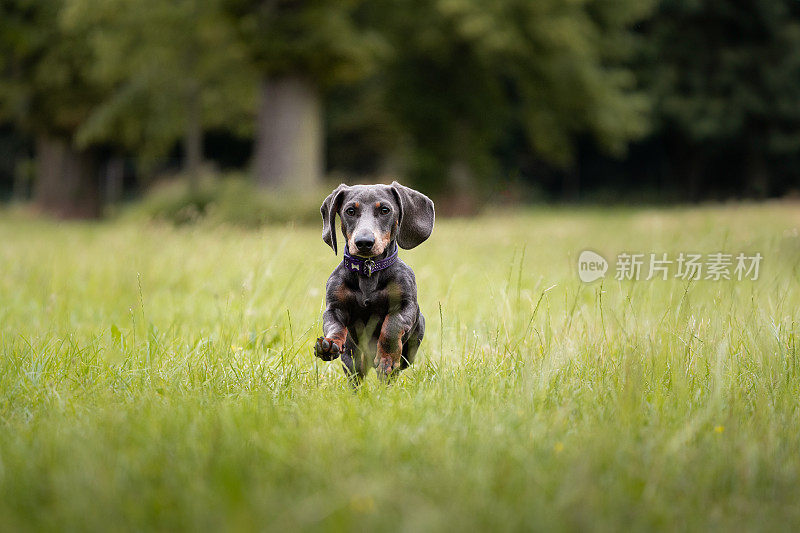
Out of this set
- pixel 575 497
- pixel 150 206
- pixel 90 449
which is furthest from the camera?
pixel 150 206

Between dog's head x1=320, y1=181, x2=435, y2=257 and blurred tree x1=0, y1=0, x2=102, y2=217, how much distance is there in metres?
18.6

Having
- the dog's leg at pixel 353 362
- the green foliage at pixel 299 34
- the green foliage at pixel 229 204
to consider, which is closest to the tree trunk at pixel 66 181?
the green foliage at pixel 229 204

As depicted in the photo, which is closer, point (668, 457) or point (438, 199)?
point (668, 457)

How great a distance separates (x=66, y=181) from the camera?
24.4 meters

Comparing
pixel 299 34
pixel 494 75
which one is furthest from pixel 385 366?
pixel 494 75

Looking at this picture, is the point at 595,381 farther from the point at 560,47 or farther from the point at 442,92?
the point at 442,92

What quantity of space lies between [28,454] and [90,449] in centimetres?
23

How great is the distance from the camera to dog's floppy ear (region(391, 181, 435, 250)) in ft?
10.5

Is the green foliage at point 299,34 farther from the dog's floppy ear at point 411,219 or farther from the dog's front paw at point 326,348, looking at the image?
the dog's front paw at point 326,348

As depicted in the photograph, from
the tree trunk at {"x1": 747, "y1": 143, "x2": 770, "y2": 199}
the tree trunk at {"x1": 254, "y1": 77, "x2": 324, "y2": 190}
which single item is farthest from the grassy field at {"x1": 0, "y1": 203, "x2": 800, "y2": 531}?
the tree trunk at {"x1": 747, "y1": 143, "x2": 770, "y2": 199}

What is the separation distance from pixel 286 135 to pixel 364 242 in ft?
44.4

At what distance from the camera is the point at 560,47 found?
1925 centimetres

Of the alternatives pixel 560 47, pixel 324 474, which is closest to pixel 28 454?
pixel 324 474

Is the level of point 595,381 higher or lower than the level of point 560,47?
lower
